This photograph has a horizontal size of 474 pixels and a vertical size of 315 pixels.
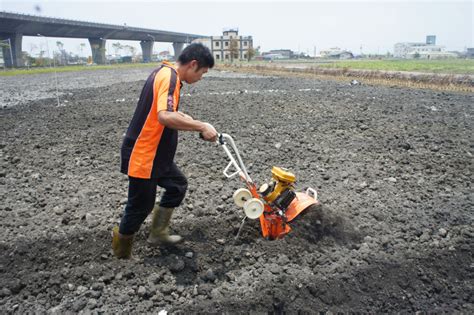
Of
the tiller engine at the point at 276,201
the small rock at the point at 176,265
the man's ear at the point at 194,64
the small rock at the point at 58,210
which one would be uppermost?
the man's ear at the point at 194,64

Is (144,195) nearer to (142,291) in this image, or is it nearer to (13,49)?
(142,291)

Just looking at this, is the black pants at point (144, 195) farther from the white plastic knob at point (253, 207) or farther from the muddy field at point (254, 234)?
the white plastic knob at point (253, 207)

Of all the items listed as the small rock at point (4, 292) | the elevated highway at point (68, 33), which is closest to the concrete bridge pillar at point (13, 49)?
the elevated highway at point (68, 33)

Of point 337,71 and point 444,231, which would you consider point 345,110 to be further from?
point 337,71

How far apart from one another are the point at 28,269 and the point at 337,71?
2888cm

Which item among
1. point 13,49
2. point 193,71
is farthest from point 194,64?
point 13,49

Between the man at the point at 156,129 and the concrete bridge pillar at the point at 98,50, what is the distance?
8041 centimetres

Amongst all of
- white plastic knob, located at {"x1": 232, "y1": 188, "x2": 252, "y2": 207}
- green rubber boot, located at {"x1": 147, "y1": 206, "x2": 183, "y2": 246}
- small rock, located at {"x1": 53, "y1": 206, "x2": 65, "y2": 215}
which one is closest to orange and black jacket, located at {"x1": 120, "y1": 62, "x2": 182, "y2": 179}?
green rubber boot, located at {"x1": 147, "y1": 206, "x2": 183, "y2": 246}

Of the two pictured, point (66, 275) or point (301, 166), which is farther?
point (301, 166)

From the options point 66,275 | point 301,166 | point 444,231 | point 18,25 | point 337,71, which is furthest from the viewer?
point 18,25

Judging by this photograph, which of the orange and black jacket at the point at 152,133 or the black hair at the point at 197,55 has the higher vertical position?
the black hair at the point at 197,55

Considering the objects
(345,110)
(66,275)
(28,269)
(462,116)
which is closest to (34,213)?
(28,269)

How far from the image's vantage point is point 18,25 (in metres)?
55.2

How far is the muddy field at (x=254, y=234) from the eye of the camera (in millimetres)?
2875
